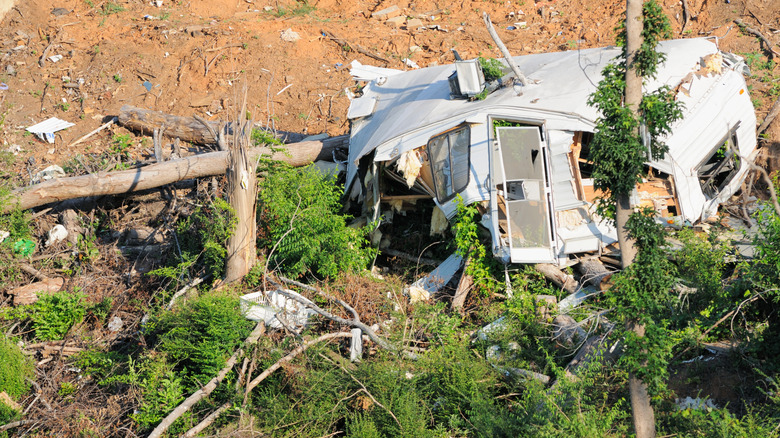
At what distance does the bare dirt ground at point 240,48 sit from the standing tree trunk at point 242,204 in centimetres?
403

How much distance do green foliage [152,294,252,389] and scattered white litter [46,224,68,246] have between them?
3291 millimetres

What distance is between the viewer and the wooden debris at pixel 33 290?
8648 millimetres

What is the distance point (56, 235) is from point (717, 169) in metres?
9.44

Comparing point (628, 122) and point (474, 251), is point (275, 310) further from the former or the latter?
point (628, 122)

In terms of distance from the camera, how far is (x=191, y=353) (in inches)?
285

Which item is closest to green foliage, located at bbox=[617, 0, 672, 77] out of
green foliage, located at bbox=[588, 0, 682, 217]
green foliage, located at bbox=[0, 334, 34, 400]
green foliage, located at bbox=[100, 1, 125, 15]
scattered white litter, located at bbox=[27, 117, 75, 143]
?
green foliage, located at bbox=[588, 0, 682, 217]

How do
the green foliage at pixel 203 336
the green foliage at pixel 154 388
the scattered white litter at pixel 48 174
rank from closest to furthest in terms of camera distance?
1. the green foliage at pixel 154 388
2. the green foliage at pixel 203 336
3. the scattered white litter at pixel 48 174

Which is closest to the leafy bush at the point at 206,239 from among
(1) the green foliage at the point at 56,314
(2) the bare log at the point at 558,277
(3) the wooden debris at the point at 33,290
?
(1) the green foliage at the point at 56,314

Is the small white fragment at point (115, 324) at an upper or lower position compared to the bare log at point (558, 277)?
lower

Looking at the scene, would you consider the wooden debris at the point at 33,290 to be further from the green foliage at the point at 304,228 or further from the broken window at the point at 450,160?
the broken window at the point at 450,160

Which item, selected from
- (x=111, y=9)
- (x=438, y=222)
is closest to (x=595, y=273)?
(x=438, y=222)

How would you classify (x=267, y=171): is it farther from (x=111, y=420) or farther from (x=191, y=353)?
(x=111, y=420)

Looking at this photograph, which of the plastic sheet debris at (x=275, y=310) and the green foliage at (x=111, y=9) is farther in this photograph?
the green foliage at (x=111, y=9)

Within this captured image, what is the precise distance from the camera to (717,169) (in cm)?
845
